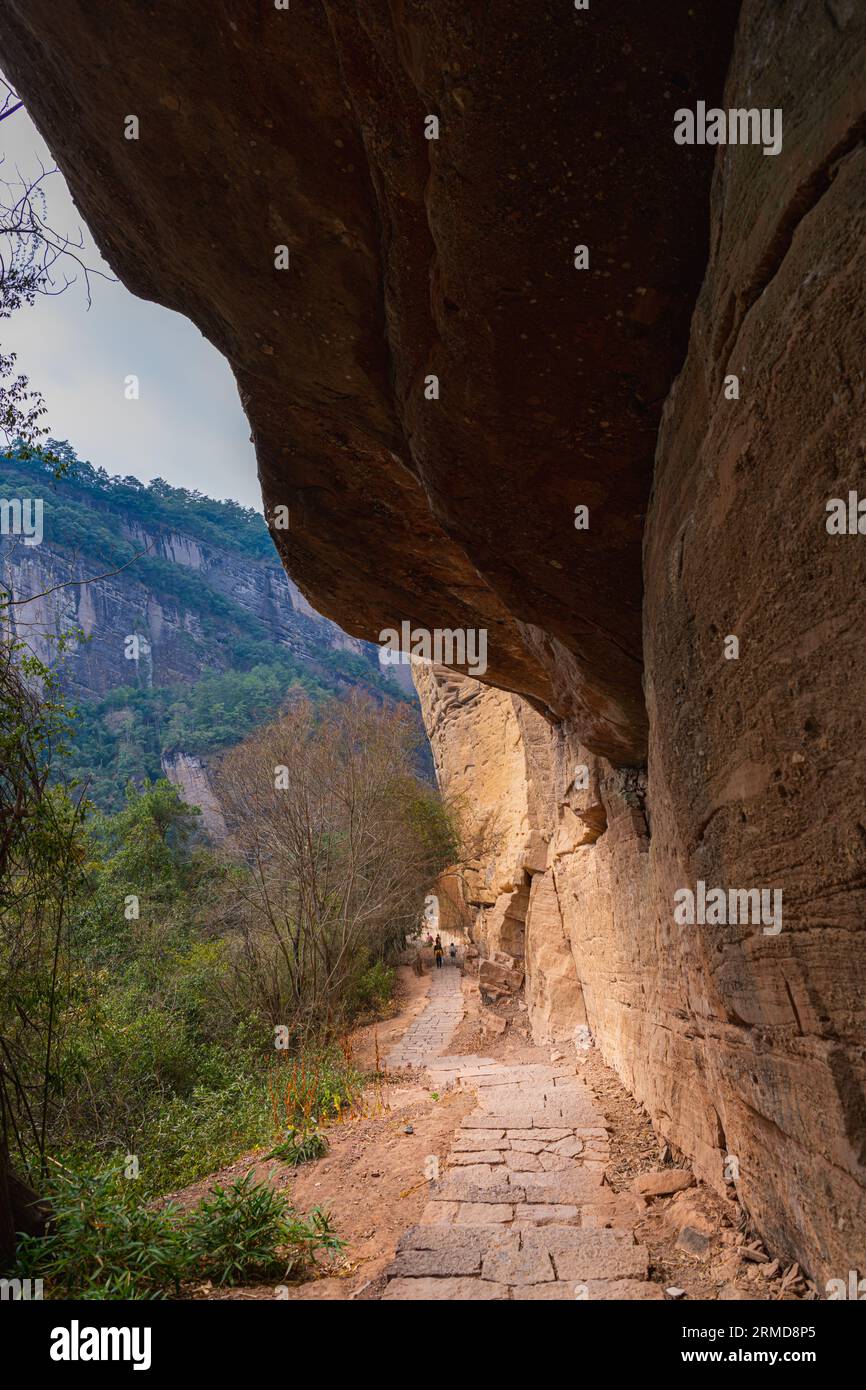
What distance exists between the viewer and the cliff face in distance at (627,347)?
1.75 metres

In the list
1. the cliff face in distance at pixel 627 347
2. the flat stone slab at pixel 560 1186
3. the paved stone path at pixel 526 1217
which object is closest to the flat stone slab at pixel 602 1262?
the paved stone path at pixel 526 1217

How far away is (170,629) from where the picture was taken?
55.7 meters

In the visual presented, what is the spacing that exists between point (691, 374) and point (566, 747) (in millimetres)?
4566

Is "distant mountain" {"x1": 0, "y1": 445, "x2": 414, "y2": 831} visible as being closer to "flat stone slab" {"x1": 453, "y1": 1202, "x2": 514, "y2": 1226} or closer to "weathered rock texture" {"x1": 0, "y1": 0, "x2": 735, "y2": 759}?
"weathered rock texture" {"x1": 0, "y1": 0, "x2": 735, "y2": 759}

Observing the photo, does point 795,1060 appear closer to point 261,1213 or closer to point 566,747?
point 261,1213

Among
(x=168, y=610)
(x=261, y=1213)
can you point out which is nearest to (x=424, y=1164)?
(x=261, y=1213)

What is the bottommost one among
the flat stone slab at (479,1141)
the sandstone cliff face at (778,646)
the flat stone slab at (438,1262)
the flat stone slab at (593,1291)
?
the flat stone slab at (479,1141)

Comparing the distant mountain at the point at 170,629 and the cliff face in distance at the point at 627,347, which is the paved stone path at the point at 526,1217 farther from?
the distant mountain at the point at 170,629

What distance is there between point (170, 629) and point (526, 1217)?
186 feet

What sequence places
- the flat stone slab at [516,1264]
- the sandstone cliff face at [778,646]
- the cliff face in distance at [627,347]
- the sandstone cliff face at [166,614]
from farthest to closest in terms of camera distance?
the sandstone cliff face at [166,614]
the flat stone slab at [516,1264]
the cliff face in distance at [627,347]
the sandstone cliff face at [778,646]

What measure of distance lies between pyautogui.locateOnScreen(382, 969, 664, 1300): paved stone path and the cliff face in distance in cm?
56

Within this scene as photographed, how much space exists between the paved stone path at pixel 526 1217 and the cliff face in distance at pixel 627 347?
563mm

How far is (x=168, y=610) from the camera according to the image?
2229 inches

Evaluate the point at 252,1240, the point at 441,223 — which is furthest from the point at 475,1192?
the point at 441,223
